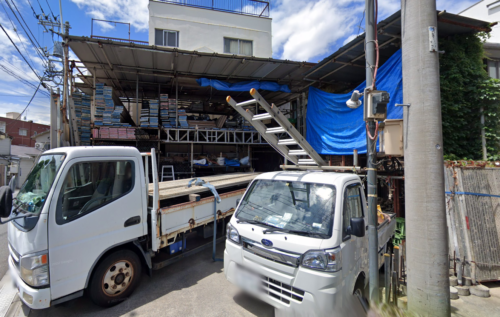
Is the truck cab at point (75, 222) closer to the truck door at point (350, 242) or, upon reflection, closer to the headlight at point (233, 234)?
the headlight at point (233, 234)

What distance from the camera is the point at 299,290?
2729 mm

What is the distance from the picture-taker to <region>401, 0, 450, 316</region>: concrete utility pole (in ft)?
9.72

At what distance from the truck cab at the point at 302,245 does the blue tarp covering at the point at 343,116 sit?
343cm

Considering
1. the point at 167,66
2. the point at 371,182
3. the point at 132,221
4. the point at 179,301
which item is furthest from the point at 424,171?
the point at 167,66

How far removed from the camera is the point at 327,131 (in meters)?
8.09

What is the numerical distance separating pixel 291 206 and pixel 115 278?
2.80 meters

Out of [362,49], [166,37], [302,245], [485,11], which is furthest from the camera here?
[166,37]

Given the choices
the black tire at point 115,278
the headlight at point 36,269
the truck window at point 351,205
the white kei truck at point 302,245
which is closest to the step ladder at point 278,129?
the white kei truck at point 302,245

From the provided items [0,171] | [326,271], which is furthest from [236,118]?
[0,171]

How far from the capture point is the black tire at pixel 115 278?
132 inches

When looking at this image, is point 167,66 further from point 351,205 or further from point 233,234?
point 351,205

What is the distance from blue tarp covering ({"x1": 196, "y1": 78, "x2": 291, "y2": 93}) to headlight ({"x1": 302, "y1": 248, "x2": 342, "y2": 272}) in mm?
8778

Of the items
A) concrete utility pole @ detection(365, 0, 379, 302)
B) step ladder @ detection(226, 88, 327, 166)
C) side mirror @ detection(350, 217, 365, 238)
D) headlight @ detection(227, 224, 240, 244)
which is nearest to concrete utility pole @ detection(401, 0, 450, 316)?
concrete utility pole @ detection(365, 0, 379, 302)

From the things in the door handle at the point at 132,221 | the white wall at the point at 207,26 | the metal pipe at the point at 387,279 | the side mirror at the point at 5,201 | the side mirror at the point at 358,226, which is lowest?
the metal pipe at the point at 387,279
